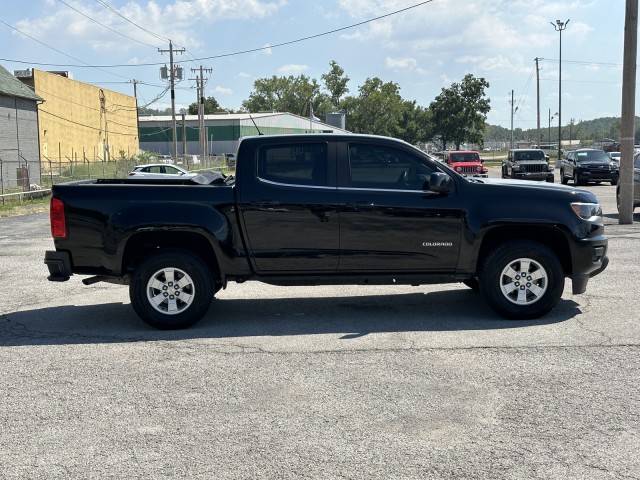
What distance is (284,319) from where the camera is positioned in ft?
26.1

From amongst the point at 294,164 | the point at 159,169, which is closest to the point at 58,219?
the point at 294,164

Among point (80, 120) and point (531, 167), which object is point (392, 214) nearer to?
point (531, 167)

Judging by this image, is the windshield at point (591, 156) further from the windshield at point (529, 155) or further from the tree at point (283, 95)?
the tree at point (283, 95)

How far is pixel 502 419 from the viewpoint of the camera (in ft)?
16.0

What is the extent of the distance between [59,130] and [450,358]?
54842 mm

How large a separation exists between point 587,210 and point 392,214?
6.77 feet

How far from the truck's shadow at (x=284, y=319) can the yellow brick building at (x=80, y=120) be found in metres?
39.6

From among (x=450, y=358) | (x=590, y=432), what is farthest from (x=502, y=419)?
(x=450, y=358)

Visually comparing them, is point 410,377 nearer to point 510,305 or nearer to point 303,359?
point 303,359

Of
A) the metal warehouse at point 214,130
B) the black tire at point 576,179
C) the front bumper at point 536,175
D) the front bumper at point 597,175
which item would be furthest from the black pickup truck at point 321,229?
the metal warehouse at point 214,130

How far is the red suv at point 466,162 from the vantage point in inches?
1485

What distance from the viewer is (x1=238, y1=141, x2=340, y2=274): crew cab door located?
24.7ft

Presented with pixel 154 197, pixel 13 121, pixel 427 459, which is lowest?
pixel 427 459

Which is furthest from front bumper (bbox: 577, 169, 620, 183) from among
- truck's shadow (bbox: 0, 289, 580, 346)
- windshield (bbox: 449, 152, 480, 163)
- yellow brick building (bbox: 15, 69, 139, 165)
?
yellow brick building (bbox: 15, 69, 139, 165)
